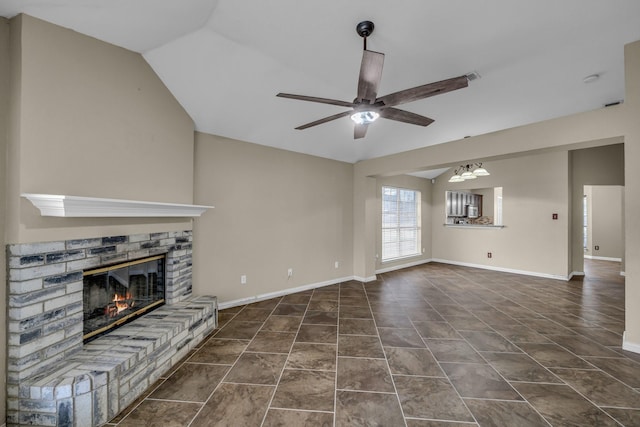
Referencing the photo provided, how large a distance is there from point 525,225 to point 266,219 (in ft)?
18.3

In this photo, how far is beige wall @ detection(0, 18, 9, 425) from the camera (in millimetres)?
1553

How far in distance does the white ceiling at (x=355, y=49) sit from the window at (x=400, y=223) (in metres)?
2.84

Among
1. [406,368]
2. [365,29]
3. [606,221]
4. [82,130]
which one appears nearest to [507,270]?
[606,221]

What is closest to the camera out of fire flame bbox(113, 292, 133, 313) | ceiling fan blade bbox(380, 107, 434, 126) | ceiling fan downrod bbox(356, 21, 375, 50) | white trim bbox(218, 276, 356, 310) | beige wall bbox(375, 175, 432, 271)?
ceiling fan downrod bbox(356, 21, 375, 50)

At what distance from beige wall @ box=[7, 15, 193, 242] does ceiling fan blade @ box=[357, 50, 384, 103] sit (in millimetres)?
2081

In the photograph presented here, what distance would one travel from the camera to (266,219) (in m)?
3.99

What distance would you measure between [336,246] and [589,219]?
8.21 meters

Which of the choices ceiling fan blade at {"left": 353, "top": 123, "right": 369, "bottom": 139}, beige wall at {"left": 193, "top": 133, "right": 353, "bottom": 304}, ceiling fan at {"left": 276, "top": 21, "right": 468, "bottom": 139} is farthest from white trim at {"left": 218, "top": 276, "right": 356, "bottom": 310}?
ceiling fan at {"left": 276, "top": 21, "right": 468, "bottom": 139}

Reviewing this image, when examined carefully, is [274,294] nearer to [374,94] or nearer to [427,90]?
[374,94]

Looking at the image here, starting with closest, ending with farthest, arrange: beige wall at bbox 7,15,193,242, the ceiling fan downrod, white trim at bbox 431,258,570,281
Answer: beige wall at bbox 7,15,193,242, the ceiling fan downrod, white trim at bbox 431,258,570,281

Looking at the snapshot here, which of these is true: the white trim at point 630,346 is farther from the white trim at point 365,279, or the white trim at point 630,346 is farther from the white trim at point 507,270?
the white trim at point 365,279

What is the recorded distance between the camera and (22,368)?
1560 mm

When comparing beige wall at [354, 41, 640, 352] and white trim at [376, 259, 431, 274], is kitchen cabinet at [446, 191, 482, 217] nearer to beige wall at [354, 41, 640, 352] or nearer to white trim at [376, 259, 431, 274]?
white trim at [376, 259, 431, 274]

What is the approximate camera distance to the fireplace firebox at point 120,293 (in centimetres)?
211
